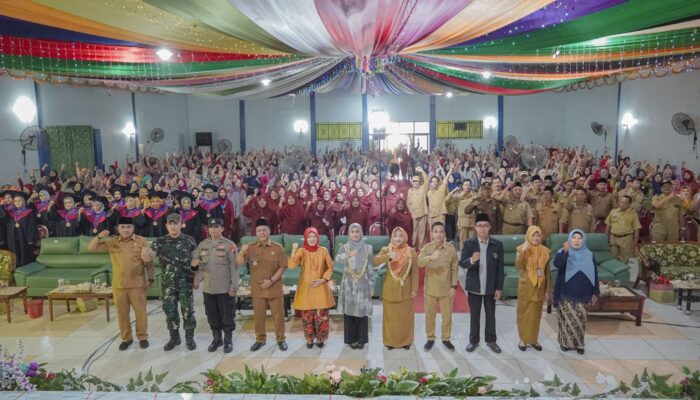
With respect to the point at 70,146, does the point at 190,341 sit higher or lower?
lower

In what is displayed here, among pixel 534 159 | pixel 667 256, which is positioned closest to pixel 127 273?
pixel 667 256

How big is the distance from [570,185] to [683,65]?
2758 millimetres

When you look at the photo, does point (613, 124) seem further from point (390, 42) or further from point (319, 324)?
point (319, 324)

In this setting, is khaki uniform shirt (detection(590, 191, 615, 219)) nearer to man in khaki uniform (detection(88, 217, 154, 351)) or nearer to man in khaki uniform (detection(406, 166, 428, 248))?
man in khaki uniform (detection(406, 166, 428, 248))

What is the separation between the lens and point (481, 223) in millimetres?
5402

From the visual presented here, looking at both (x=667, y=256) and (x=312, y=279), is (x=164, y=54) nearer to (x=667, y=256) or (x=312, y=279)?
(x=312, y=279)

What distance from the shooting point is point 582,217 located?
7918mm

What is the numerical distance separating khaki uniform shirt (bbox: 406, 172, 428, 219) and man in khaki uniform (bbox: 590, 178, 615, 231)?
9.27 ft

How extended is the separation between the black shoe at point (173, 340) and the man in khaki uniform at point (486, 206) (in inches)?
184

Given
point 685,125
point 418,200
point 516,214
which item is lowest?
point 516,214

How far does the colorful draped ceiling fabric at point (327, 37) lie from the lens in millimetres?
4719

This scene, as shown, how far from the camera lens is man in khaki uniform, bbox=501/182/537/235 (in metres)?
7.93

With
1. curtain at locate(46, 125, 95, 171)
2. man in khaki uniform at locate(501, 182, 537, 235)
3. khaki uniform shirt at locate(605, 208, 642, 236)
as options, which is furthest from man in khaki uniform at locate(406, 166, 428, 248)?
curtain at locate(46, 125, 95, 171)

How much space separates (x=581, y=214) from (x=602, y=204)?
1039mm
